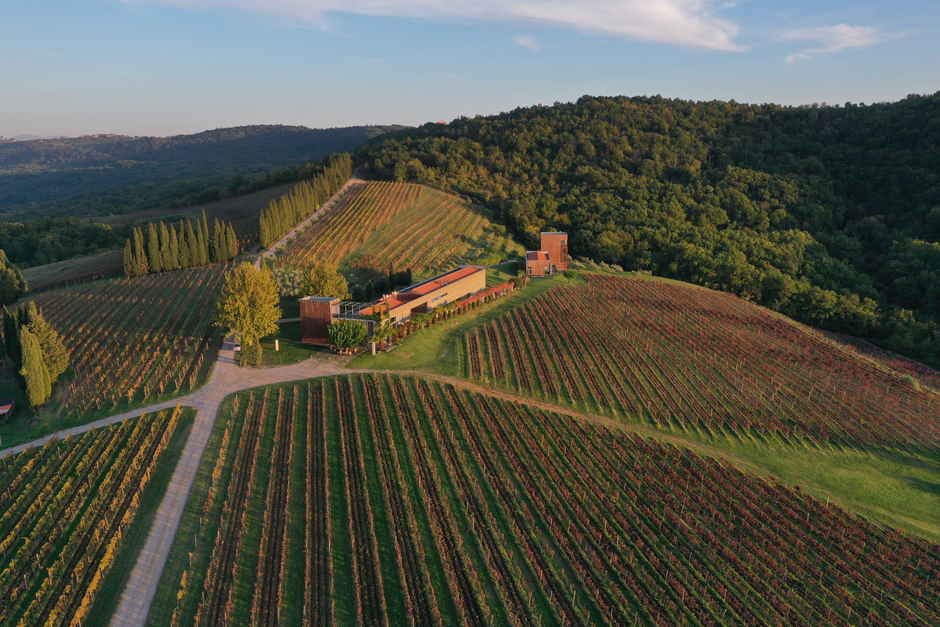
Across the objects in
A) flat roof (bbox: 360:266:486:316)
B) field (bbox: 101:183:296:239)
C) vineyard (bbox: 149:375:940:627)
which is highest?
field (bbox: 101:183:296:239)

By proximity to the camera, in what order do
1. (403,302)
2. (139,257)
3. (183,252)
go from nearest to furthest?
(403,302) → (139,257) → (183,252)

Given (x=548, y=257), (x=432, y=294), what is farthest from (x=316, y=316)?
(x=548, y=257)

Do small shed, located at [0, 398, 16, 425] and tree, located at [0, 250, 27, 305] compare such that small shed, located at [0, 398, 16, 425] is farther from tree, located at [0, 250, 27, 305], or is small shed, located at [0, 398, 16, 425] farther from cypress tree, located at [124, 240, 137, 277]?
cypress tree, located at [124, 240, 137, 277]

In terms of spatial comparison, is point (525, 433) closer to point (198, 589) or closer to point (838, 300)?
point (198, 589)

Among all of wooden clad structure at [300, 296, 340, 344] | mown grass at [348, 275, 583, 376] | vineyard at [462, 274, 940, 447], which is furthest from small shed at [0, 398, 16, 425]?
vineyard at [462, 274, 940, 447]

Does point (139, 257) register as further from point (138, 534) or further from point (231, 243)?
point (138, 534)

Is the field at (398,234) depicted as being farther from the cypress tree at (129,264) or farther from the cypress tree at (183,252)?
the cypress tree at (129,264)
